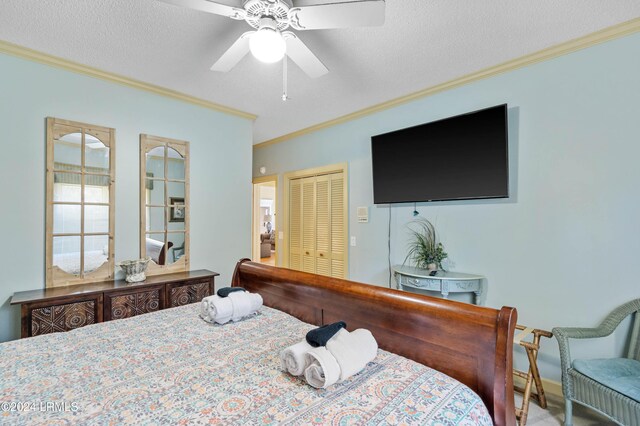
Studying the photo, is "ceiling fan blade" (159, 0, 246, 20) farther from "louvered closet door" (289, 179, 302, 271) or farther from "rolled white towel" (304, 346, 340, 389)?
"louvered closet door" (289, 179, 302, 271)

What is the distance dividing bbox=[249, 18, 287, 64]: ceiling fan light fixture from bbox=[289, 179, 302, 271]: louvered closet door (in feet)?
9.54

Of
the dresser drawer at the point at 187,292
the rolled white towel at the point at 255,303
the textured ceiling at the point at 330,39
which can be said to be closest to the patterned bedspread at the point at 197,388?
the rolled white towel at the point at 255,303

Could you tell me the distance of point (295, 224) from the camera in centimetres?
461

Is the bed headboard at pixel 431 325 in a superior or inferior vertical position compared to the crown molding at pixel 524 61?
inferior

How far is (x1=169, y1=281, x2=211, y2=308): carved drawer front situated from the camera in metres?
2.88

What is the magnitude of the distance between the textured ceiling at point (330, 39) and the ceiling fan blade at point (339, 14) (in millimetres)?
210

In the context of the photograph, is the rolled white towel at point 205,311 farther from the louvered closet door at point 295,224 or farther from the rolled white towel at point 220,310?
the louvered closet door at point 295,224

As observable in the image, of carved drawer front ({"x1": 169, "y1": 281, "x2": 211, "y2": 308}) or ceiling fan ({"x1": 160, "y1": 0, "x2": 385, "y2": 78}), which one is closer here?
ceiling fan ({"x1": 160, "y1": 0, "x2": 385, "y2": 78})

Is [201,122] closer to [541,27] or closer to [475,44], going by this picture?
[475,44]

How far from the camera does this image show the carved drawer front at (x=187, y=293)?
2885mm

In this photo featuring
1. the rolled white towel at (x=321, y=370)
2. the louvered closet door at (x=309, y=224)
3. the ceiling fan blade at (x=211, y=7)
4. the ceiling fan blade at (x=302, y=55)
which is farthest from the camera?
the louvered closet door at (x=309, y=224)

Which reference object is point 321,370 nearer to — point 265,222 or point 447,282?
point 447,282

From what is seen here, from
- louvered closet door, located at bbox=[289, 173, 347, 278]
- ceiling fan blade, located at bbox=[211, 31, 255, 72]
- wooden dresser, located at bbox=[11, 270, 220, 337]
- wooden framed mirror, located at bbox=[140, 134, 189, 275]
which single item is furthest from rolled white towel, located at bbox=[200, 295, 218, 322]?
louvered closet door, located at bbox=[289, 173, 347, 278]

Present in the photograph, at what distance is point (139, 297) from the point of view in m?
2.69
